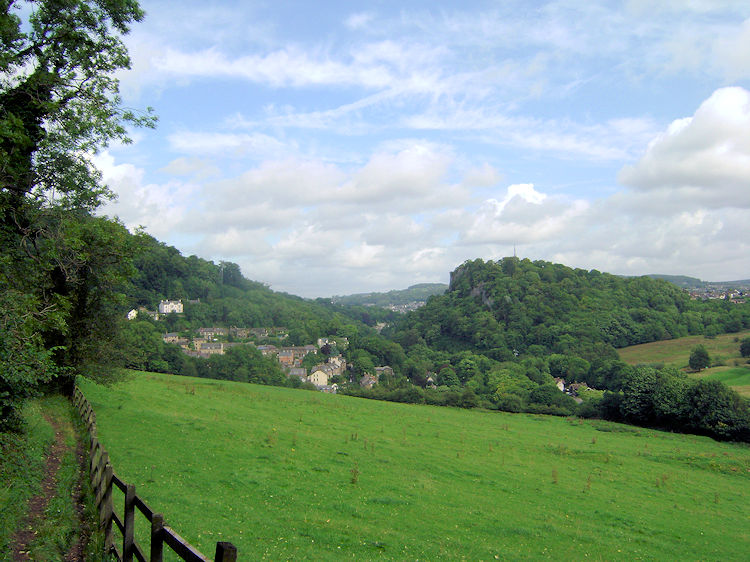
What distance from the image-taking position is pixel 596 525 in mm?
16062

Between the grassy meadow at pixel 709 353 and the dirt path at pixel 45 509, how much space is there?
79561mm

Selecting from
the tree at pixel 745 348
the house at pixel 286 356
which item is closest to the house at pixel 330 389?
the house at pixel 286 356

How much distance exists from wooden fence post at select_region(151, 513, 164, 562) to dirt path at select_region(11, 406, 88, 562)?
3305mm

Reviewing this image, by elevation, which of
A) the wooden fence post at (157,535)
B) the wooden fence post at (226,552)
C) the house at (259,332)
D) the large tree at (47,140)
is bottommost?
the house at (259,332)

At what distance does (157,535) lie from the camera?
543 cm

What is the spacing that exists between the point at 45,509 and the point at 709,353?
119 meters

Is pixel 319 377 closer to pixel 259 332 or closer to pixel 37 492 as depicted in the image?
A: pixel 259 332

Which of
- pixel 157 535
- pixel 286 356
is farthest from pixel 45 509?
pixel 286 356

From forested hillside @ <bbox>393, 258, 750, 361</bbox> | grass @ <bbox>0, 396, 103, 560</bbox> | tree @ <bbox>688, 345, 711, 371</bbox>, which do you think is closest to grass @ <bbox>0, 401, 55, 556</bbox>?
grass @ <bbox>0, 396, 103, 560</bbox>

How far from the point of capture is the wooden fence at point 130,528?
4.52m

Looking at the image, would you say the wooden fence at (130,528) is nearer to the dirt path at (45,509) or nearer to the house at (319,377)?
the dirt path at (45,509)

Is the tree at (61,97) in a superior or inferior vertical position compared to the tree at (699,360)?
superior

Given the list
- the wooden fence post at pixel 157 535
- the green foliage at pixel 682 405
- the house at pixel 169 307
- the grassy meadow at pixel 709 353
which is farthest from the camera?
the house at pixel 169 307

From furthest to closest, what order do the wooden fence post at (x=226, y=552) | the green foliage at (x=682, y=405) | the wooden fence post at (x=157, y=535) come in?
the green foliage at (x=682, y=405) → the wooden fence post at (x=157, y=535) → the wooden fence post at (x=226, y=552)
